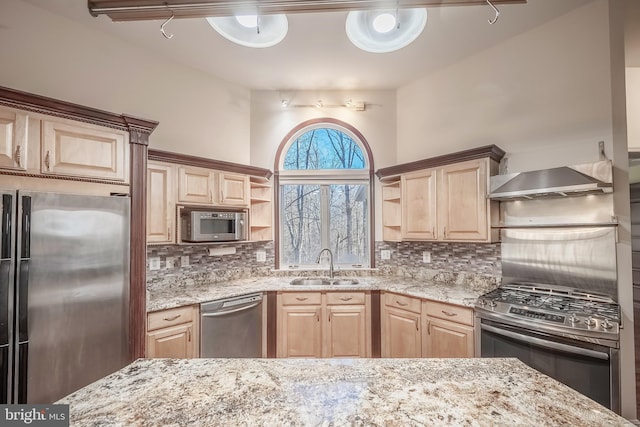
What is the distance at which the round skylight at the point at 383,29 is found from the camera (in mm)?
2473

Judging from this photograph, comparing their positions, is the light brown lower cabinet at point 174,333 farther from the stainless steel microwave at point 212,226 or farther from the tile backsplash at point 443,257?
the tile backsplash at point 443,257

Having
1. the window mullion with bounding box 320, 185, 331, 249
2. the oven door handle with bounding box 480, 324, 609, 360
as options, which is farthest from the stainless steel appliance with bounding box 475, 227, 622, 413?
the window mullion with bounding box 320, 185, 331, 249

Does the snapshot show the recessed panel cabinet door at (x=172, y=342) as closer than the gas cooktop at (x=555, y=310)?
No

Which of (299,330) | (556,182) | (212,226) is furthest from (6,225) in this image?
(556,182)

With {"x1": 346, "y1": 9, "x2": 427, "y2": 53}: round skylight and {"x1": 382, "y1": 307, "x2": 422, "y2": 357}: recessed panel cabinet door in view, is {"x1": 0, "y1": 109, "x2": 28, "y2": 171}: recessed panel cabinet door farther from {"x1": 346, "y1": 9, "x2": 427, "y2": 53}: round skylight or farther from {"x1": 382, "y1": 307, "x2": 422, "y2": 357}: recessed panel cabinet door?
{"x1": 382, "y1": 307, "x2": 422, "y2": 357}: recessed panel cabinet door

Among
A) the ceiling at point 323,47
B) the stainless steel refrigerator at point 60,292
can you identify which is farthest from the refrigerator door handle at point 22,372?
the ceiling at point 323,47

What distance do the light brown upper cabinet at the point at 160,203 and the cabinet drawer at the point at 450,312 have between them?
8.25 ft

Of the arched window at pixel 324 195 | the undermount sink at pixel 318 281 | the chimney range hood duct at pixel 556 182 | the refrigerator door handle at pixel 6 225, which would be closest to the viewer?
the refrigerator door handle at pixel 6 225

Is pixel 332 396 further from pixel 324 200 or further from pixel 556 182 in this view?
pixel 324 200

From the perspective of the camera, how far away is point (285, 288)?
3.00 meters

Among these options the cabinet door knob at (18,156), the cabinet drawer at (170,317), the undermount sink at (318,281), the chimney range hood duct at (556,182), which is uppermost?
the cabinet door knob at (18,156)

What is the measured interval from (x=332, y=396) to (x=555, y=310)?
6.30ft

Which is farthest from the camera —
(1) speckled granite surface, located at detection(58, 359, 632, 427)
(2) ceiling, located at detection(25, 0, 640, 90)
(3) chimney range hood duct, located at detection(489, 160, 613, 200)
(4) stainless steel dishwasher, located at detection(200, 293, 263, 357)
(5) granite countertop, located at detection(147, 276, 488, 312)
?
(4) stainless steel dishwasher, located at detection(200, 293, 263, 357)

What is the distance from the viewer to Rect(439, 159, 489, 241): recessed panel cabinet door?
2568mm
